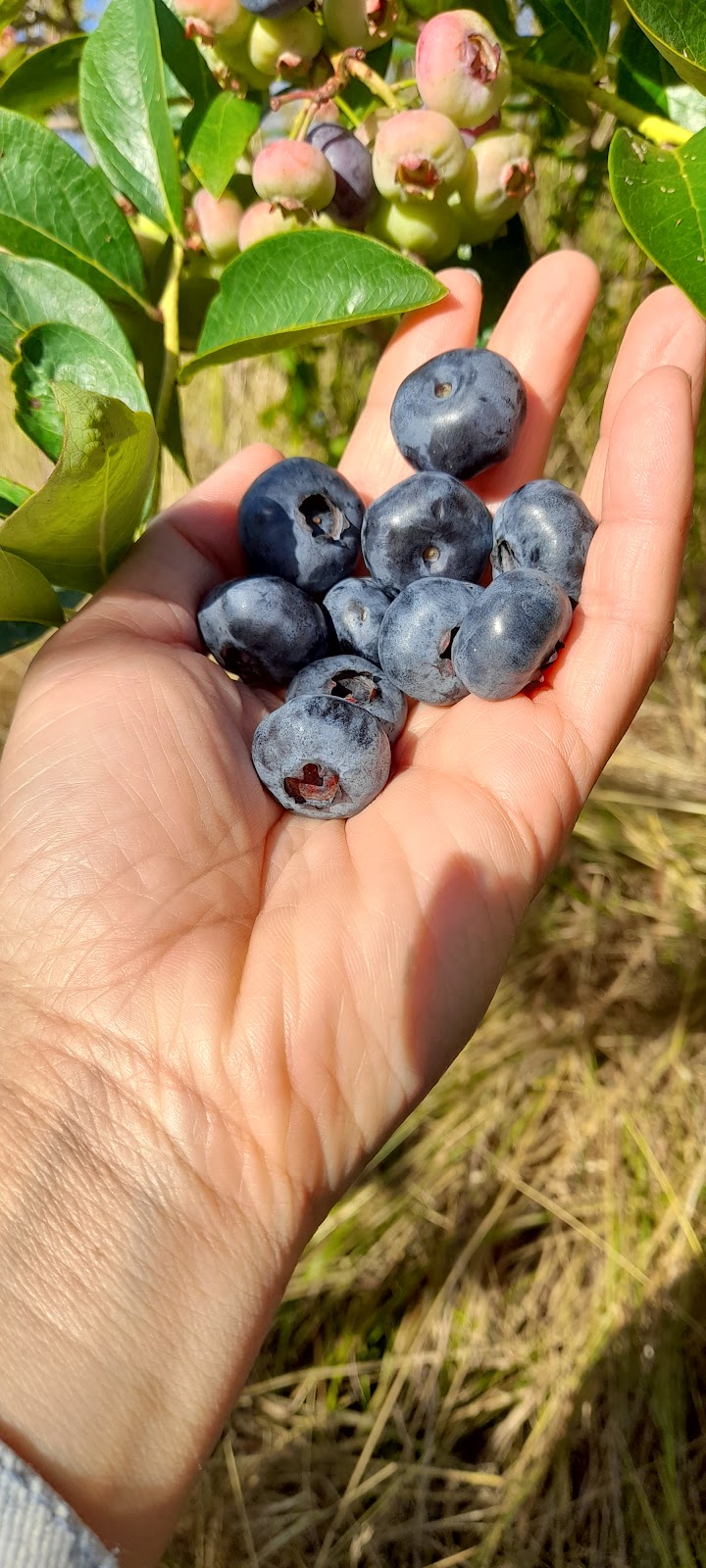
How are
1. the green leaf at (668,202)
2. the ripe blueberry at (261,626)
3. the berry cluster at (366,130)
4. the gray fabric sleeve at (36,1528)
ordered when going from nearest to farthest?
the gray fabric sleeve at (36,1528) < the green leaf at (668,202) < the berry cluster at (366,130) < the ripe blueberry at (261,626)

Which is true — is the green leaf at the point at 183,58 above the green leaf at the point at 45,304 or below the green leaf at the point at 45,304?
above

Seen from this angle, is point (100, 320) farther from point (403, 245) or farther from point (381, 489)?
point (381, 489)

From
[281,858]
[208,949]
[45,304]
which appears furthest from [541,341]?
[208,949]

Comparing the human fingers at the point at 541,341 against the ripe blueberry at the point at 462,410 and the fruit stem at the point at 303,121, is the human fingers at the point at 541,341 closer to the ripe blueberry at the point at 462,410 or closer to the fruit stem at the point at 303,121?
the ripe blueberry at the point at 462,410

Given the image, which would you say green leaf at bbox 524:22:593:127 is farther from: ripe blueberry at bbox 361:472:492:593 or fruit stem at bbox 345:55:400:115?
ripe blueberry at bbox 361:472:492:593

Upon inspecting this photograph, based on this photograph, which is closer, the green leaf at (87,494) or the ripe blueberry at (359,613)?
the green leaf at (87,494)

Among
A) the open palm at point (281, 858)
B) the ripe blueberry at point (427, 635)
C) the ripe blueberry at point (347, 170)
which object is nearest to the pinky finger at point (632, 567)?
the open palm at point (281, 858)

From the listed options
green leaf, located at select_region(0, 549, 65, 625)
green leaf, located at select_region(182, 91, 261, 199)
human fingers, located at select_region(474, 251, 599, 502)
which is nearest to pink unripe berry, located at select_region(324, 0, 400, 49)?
green leaf, located at select_region(182, 91, 261, 199)
